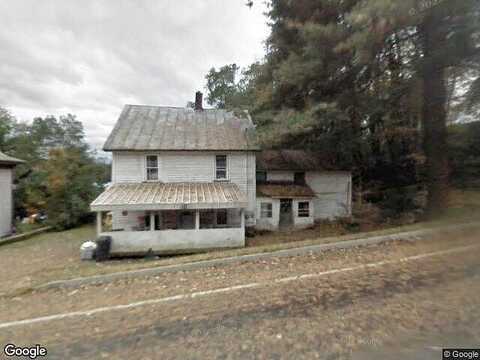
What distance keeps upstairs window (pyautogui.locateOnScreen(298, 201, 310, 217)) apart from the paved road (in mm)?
8575

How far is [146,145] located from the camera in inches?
492

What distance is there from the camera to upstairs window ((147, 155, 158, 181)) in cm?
1273

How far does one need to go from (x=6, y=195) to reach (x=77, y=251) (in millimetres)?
9445

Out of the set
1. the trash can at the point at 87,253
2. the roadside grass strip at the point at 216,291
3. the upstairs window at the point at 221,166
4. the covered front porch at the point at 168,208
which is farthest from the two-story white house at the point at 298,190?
the roadside grass strip at the point at 216,291

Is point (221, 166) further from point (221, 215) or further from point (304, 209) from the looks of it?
point (304, 209)

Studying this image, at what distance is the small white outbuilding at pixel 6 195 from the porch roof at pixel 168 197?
10.0 metres

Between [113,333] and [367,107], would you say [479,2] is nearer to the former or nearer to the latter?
[367,107]

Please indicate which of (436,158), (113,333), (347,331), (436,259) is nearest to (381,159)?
(436,158)

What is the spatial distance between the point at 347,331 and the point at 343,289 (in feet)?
4.13

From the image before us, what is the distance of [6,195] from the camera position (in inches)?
628

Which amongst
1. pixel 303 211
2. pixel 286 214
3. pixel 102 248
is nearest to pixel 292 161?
pixel 303 211

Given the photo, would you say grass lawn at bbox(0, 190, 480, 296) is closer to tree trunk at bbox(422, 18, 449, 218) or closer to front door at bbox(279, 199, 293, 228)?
tree trunk at bbox(422, 18, 449, 218)

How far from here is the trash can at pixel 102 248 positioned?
9703 mm

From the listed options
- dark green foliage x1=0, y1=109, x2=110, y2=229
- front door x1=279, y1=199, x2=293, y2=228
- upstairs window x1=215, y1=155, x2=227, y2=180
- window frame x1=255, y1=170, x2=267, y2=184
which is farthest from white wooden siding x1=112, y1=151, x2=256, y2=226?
dark green foliage x1=0, y1=109, x2=110, y2=229
